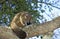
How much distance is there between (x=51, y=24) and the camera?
3.96 m

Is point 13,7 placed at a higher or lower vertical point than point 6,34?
lower

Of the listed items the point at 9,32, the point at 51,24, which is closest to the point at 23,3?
the point at 51,24

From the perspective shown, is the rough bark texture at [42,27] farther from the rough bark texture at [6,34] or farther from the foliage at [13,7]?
the foliage at [13,7]

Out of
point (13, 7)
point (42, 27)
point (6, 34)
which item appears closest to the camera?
point (6, 34)

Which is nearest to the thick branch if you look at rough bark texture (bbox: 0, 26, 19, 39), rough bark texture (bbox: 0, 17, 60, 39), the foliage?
rough bark texture (bbox: 0, 17, 60, 39)

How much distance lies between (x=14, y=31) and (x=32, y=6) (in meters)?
3.15

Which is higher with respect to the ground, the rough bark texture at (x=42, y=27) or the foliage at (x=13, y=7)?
the rough bark texture at (x=42, y=27)

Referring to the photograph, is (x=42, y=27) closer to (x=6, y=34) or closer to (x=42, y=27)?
(x=42, y=27)

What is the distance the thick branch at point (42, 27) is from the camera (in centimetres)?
396

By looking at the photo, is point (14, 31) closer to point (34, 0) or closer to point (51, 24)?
point (51, 24)

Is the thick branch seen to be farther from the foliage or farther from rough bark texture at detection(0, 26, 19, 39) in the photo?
the foliage

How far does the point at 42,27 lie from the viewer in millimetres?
3949

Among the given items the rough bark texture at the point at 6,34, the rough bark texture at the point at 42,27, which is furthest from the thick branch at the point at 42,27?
the rough bark texture at the point at 6,34

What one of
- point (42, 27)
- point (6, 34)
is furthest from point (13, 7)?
point (6, 34)
